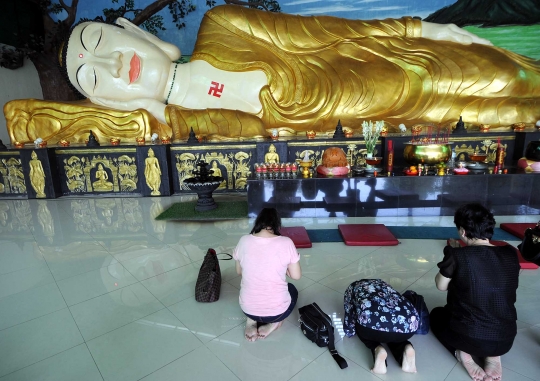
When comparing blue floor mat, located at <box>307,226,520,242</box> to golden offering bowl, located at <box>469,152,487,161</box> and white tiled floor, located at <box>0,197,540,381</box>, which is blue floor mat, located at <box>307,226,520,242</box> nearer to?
white tiled floor, located at <box>0,197,540,381</box>

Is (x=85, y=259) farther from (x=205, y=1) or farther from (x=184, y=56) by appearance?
(x=205, y=1)

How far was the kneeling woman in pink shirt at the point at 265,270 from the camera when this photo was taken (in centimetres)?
143

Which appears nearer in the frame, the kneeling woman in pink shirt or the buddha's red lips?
the kneeling woman in pink shirt

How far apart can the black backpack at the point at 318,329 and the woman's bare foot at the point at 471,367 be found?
0.45 meters

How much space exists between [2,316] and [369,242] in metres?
2.35

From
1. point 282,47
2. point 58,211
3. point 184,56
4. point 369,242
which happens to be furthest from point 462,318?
point 184,56

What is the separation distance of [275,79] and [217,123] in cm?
107

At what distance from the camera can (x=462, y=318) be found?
1.29m

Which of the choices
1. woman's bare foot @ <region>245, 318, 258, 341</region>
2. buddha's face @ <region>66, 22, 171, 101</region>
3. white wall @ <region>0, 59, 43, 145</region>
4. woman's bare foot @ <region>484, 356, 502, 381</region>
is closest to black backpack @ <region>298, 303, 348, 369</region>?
woman's bare foot @ <region>245, 318, 258, 341</region>

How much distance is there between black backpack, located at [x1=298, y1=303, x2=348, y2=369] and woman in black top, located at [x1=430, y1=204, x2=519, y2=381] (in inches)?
18.9

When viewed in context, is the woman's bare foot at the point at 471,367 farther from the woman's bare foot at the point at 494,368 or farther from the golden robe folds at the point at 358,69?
the golden robe folds at the point at 358,69

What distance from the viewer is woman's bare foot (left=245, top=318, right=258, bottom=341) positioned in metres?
1.54

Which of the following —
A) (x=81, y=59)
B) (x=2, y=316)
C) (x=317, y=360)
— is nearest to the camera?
(x=317, y=360)

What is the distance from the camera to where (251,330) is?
1.57m
